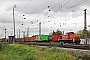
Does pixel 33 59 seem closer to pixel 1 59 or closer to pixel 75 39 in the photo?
pixel 1 59

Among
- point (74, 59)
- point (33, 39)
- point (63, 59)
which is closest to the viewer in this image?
point (74, 59)

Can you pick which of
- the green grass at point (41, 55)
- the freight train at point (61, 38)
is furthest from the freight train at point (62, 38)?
the green grass at point (41, 55)

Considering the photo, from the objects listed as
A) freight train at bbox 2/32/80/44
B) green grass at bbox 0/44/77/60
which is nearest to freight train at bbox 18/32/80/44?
freight train at bbox 2/32/80/44

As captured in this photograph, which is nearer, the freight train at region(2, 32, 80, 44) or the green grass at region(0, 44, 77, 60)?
the green grass at region(0, 44, 77, 60)

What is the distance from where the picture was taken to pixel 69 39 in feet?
203

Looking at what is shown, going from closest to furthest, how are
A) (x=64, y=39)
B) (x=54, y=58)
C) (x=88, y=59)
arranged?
(x=88, y=59) < (x=54, y=58) < (x=64, y=39)

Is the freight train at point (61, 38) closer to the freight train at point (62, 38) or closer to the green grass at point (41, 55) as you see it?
the freight train at point (62, 38)

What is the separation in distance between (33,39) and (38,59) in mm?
73963

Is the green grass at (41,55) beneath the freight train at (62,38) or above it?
beneath

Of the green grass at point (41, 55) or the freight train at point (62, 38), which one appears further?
the freight train at point (62, 38)

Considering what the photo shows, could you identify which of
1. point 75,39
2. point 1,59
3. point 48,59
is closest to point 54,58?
point 48,59

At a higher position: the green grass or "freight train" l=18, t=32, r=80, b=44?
"freight train" l=18, t=32, r=80, b=44

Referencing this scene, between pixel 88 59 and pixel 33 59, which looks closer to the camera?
pixel 88 59

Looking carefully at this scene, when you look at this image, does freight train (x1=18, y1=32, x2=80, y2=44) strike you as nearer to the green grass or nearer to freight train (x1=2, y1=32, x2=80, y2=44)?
freight train (x1=2, y1=32, x2=80, y2=44)
